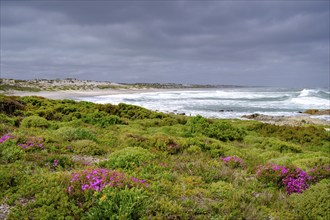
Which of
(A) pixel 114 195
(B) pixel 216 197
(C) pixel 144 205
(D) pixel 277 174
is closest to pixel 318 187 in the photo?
(D) pixel 277 174

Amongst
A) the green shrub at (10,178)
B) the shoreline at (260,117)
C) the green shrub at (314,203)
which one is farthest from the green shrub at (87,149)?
the shoreline at (260,117)

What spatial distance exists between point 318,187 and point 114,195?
15.6 ft

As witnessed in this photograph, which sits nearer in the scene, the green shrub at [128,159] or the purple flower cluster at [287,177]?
the purple flower cluster at [287,177]

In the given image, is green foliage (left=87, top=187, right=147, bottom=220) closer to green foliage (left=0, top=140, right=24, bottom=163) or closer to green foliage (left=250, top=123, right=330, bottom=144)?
green foliage (left=0, top=140, right=24, bottom=163)

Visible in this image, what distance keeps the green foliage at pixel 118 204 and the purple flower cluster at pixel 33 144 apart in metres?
4.57

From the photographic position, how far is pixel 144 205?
4.88 meters

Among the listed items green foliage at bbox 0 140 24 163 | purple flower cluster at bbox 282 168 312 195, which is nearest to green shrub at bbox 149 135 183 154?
purple flower cluster at bbox 282 168 312 195

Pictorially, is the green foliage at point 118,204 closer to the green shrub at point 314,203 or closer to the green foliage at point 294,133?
the green shrub at point 314,203

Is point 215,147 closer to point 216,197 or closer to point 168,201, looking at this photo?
point 216,197

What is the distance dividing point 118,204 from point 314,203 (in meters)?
4.10

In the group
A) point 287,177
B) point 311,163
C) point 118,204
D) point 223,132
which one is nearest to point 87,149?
point 118,204

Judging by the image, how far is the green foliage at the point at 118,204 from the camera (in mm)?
4613

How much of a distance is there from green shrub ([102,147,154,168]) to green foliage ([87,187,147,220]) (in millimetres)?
2450

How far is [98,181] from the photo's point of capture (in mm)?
5457
